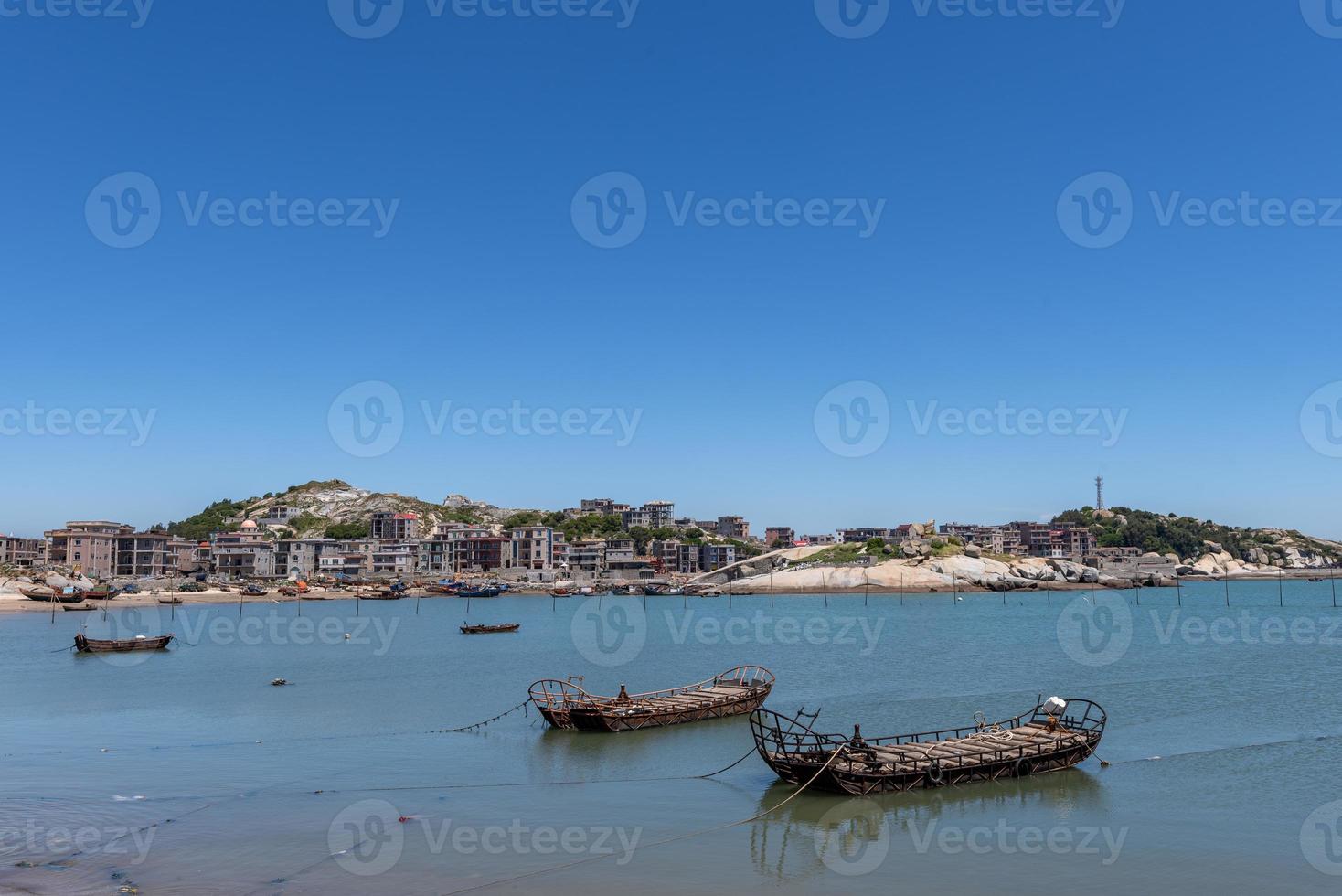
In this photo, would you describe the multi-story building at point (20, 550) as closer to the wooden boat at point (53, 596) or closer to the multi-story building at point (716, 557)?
the wooden boat at point (53, 596)

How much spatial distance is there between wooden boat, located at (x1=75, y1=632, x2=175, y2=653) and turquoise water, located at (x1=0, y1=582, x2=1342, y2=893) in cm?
90

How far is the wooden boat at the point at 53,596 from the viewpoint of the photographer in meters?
102

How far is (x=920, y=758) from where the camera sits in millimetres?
24031

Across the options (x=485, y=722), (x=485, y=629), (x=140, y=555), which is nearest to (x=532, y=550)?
(x=140, y=555)

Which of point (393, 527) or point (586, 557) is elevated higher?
point (393, 527)

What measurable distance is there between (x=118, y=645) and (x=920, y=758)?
54.5 meters

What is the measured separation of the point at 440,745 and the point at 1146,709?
26.9 m

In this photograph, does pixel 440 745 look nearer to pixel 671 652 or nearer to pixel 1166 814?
pixel 1166 814

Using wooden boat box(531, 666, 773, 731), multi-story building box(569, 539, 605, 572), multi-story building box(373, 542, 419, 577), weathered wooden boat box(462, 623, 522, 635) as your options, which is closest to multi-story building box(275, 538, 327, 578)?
multi-story building box(373, 542, 419, 577)

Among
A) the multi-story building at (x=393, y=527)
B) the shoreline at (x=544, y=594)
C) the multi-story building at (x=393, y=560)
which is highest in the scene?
the multi-story building at (x=393, y=527)

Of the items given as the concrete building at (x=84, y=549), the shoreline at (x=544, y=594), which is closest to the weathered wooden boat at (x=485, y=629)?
the shoreline at (x=544, y=594)

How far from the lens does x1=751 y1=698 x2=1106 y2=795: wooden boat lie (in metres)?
23.1

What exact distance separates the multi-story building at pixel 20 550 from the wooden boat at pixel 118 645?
3920 inches

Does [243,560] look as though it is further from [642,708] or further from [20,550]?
[642,708]
